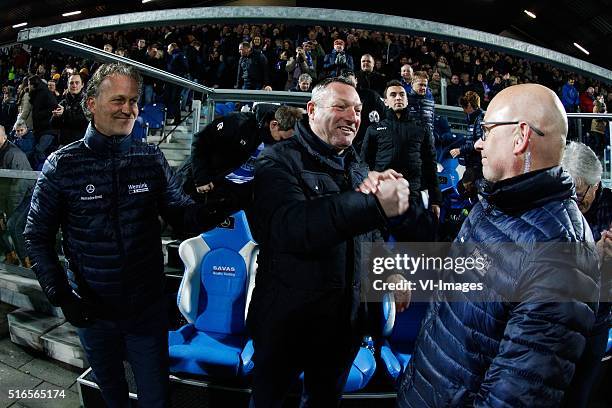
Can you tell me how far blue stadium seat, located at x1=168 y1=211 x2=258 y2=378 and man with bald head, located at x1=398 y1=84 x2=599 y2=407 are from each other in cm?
163

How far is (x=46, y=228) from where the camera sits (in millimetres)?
1692

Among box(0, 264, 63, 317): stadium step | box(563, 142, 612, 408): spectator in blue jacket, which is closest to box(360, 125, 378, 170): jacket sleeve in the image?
box(563, 142, 612, 408): spectator in blue jacket

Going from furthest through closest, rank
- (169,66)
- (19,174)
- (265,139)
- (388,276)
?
(169,66) < (19,174) < (265,139) < (388,276)

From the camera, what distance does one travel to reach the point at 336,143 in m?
1.57

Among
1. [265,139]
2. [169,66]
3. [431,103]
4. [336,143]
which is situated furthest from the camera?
[169,66]

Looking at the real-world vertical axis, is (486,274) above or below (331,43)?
below

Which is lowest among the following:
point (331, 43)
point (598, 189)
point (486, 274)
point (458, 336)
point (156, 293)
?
point (156, 293)

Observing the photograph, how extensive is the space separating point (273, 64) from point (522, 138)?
8.10 m

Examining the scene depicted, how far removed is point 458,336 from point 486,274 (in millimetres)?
185

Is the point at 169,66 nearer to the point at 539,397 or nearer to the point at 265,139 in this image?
the point at 265,139

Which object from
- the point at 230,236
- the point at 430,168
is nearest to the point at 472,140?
the point at 430,168

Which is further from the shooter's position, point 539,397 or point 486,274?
point 486,274

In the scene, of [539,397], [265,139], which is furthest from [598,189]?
[265,139]

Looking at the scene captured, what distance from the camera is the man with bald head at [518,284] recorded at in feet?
2.97
